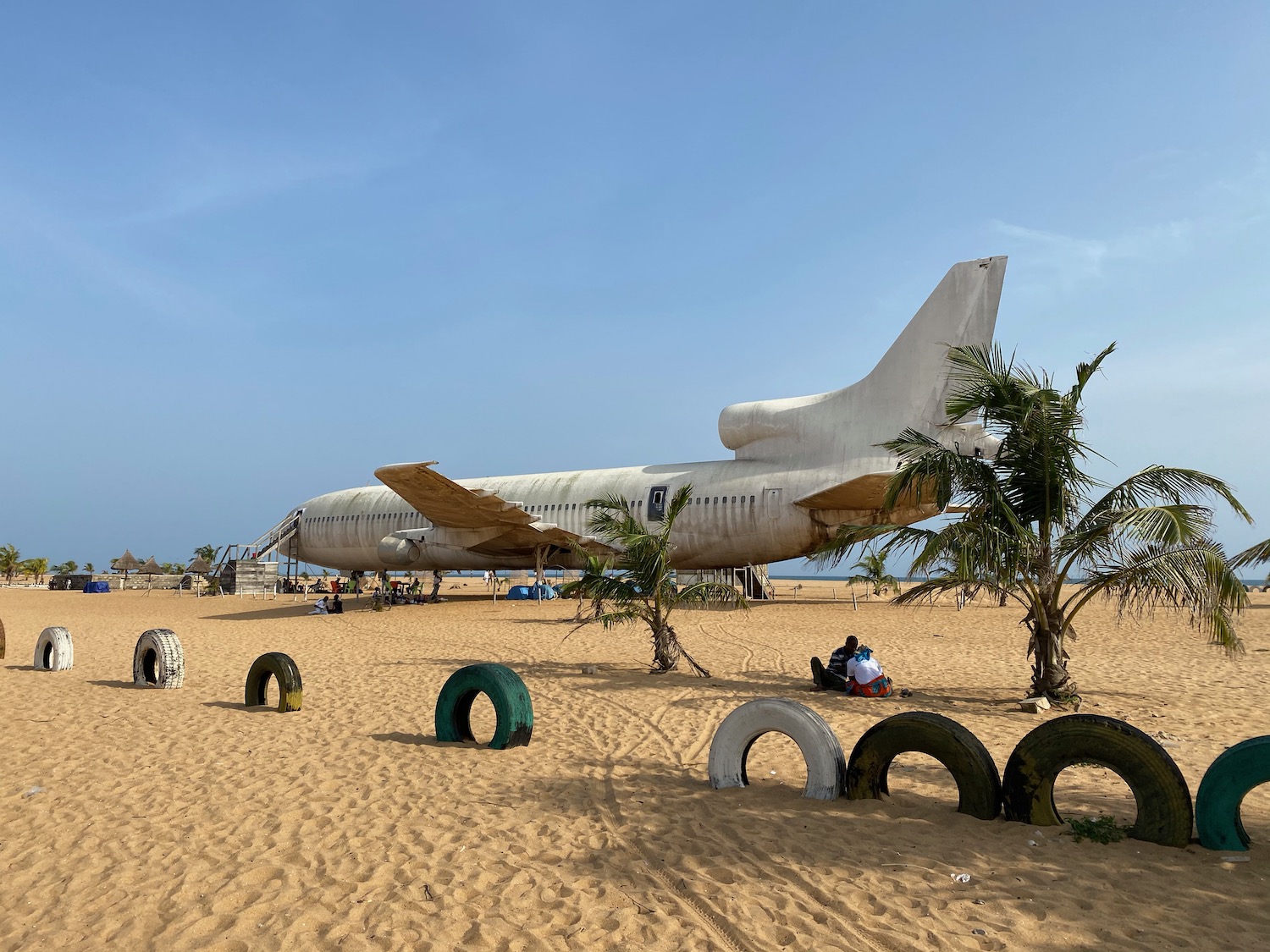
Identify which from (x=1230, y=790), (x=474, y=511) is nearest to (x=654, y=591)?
(x=1230, y=790)

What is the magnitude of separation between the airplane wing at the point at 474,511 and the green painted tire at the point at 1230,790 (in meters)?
18.3

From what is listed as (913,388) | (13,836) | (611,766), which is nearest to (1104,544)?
(611,766)

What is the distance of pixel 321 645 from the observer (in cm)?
1708

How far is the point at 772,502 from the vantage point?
25562 millimetres

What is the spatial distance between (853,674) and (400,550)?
23.5 m

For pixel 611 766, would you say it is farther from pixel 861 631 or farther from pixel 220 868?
pixel 861 631

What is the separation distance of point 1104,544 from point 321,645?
14970 mm

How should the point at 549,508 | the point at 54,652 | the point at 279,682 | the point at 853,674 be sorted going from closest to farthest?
the point at 279,682, the point at 853,674, the point at 54,652, the point at 549,508

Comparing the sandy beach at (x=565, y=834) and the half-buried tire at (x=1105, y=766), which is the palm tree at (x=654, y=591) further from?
the half-buried tire at (x=1105, y=766)

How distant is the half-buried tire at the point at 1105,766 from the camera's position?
4.82 m

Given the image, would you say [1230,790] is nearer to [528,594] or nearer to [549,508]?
[549,508]

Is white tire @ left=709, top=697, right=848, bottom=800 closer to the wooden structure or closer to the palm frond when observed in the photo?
the palm frond

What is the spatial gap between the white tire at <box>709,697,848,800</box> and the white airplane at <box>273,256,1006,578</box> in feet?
51.7

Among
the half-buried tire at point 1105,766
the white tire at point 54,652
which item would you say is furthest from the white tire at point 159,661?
the half-buried tire at point 1105,766
